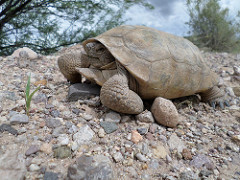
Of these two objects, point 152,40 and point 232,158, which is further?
→ point 152,40

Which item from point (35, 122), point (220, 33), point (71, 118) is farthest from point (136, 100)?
point (220, 33)

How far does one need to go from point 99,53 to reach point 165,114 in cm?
108

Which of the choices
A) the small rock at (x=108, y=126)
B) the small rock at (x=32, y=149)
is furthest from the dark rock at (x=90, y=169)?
the small rock at (x=108, y=126)

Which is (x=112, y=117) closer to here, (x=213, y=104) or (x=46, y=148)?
(x=46, y=148)

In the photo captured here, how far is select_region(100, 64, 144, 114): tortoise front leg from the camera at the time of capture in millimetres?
1771

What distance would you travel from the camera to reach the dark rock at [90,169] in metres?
1.10

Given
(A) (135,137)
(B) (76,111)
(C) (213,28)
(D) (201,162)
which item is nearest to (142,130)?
(A) (135,137)

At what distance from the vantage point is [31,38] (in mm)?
5480

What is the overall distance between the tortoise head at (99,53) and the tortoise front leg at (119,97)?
358mm

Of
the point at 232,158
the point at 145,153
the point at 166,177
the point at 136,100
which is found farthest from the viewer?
the point at 136,100

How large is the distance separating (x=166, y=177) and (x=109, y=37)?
1640 millimetres

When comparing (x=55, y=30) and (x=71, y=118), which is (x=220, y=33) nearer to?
(x=55, y=30)

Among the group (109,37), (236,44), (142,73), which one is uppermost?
(236,44)

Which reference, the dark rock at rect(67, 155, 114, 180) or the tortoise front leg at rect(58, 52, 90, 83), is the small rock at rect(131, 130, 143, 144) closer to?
the dark rock at rect(67, 155, 114, 180)
